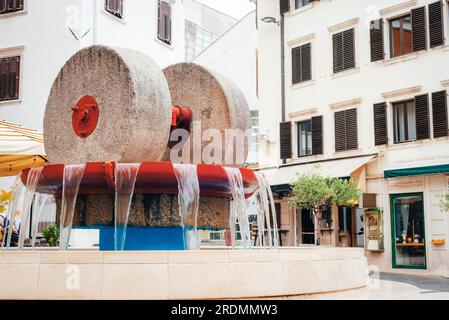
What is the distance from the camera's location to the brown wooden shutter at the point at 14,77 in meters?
20.9

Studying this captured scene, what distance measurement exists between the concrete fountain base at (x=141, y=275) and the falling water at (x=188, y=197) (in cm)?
144

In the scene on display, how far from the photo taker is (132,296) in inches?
244

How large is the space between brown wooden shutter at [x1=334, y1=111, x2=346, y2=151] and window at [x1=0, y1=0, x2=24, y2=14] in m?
10.8

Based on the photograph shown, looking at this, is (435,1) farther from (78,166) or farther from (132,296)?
(132,296)

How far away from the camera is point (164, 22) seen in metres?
24.8

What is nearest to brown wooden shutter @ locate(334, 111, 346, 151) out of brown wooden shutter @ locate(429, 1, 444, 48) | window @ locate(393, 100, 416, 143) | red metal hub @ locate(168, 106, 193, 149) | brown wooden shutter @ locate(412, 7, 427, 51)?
window @ locate(393, 100, 416, 143)

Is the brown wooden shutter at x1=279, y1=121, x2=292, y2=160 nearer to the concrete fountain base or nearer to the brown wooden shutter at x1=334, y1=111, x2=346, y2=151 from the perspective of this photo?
the brown wooden shutter at x1=334, y1=111, x2=346, y2=151

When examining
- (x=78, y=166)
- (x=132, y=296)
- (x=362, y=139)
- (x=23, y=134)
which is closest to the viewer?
(x=132, y=296)

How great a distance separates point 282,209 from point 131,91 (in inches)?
543

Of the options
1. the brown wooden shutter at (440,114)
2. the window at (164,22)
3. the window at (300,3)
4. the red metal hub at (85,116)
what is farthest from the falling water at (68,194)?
the window at (164,22)

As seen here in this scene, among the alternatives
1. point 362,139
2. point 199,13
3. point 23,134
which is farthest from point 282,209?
point 199,13

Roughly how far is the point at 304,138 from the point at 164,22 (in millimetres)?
7637

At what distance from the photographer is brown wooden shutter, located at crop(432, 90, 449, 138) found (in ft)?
54.0

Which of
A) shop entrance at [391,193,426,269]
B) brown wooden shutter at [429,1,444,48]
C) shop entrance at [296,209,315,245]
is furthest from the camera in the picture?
shop entrance at [296,209,315,245]
